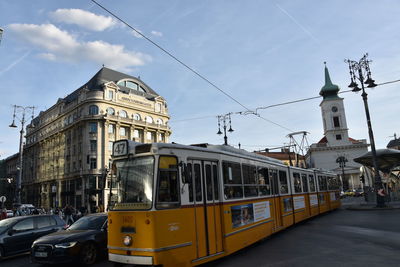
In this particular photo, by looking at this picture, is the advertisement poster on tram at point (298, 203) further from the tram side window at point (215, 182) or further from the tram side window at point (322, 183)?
the tram side window at point (215, 182)

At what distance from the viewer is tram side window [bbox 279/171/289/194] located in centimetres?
1265

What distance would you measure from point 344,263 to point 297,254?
1358 mm

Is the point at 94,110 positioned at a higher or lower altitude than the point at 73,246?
higher

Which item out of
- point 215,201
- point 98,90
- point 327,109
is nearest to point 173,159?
point 215,201

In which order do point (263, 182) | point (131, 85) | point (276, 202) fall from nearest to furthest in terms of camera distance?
point (263, 182)
point (276, 202)
point (131, 85)

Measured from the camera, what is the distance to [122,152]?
23.8 ft

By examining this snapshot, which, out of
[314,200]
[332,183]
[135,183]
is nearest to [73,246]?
[135,183]

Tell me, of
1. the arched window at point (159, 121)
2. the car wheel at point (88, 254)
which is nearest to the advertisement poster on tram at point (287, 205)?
the car wheel at point (88, 254)

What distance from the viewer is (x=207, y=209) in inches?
299

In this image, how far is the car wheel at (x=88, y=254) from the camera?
27.2 ft

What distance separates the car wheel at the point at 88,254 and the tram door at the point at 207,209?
3311mm

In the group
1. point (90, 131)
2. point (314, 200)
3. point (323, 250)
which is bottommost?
point (323, 250)

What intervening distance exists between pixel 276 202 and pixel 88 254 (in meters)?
6.85

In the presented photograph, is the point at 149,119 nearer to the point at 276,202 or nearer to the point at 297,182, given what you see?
the point at 297,182
